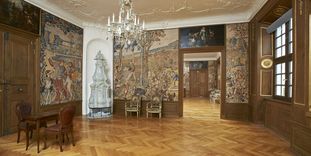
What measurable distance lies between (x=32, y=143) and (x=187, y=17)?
246 inches

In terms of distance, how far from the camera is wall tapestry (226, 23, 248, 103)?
7.18m

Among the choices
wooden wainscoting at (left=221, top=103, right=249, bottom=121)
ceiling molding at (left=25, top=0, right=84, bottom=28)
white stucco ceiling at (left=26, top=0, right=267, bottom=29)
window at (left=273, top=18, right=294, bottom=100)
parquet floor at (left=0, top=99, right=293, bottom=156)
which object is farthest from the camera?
wooden wainscoting at (left=221, top=103, right=249, bottom=121)

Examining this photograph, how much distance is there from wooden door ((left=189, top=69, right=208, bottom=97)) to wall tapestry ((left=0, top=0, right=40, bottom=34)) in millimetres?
14431

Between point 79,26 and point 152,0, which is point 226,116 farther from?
point 79,26

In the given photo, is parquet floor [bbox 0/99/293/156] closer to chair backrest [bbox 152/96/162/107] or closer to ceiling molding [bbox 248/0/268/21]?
chair backrest [bbox 152/96/162/107]

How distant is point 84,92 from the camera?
821 cm

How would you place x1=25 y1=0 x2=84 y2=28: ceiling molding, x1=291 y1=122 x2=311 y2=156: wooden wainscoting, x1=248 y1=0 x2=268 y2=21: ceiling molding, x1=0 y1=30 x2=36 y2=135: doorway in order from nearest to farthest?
1. x1=291 y1=122 x2=311 y2=156: wooden wainscoting
2. x1=0 y1=30 x2=36 y2=135: doorway
3. x1=248 y1=0 x2=268 y2=21: ceiling molding
4. x1=25 y1=0 x2=84 y2=28: ceiling molding

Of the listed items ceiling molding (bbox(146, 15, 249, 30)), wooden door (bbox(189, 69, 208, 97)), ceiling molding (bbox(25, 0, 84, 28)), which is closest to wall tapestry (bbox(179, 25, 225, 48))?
ceiling molding (bbox(146, 15, 249, 30))

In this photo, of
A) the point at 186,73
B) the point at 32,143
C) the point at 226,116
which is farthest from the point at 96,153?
the point at 186,73

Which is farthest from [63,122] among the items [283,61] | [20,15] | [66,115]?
[283,61]

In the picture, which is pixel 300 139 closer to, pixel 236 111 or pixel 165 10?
pixel 236 111

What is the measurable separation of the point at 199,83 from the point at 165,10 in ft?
40.8

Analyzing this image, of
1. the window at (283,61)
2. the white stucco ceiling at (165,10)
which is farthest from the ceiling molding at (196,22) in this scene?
the window at (283,61)

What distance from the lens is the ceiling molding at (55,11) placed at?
5.99 m
